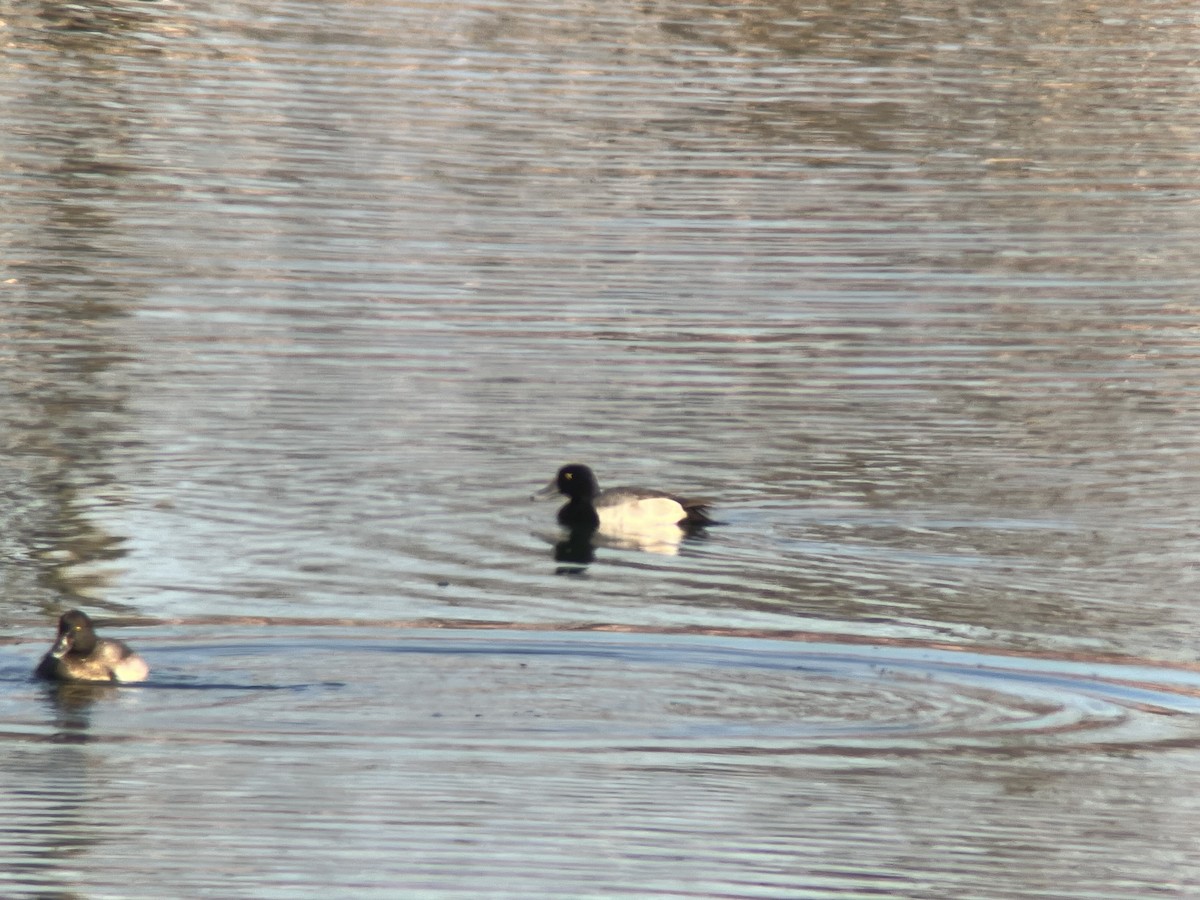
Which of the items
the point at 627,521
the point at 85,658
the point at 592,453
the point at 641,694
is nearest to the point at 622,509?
the point at 627,521

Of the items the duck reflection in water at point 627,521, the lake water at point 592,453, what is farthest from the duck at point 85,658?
the duck reflection in water at point 627,521

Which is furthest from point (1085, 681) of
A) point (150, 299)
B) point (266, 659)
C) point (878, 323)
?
point (150, 299)

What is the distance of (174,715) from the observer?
388 inches

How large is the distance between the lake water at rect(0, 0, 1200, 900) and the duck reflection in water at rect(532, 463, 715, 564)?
125 millimetres

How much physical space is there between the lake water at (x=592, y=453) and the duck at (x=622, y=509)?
18cm

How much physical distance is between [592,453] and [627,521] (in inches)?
65.7

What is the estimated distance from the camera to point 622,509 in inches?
557

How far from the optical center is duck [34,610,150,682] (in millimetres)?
10086

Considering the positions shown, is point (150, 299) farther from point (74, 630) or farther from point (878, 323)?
point (74, 630)

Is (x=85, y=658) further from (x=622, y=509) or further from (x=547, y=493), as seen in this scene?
(x=547, y=493)

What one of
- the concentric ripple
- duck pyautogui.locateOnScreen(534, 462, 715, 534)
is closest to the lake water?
the concentric ripple

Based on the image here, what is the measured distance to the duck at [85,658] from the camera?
33.1 ft

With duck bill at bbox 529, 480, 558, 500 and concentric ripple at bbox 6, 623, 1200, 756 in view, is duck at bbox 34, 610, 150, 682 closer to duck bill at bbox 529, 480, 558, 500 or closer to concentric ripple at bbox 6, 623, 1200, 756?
concentric ripple at bbox 6, 623, 1200, 756

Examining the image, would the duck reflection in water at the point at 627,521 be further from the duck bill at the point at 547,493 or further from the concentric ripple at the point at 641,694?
the concentric ripple at the point at 641,694
